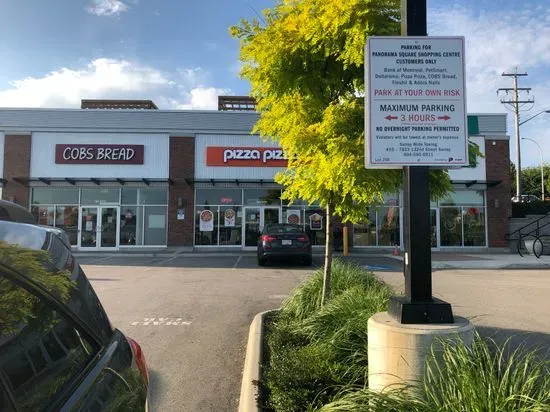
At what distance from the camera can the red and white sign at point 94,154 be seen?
24750mm

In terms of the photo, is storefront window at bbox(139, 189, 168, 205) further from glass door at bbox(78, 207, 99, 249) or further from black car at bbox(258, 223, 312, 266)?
black car at bbox(258, 223, 312, 266)

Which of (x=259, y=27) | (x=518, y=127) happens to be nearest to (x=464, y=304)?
(x=259, y=27)

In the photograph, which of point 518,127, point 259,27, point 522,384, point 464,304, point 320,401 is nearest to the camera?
point 522,384

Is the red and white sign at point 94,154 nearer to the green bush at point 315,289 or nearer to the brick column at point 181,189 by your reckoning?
the brick column at point 181,189

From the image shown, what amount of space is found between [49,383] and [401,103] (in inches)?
138

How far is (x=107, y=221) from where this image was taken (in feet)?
82.3

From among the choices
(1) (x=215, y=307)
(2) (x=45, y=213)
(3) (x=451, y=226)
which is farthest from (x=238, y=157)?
(1) (x=215, y=307)

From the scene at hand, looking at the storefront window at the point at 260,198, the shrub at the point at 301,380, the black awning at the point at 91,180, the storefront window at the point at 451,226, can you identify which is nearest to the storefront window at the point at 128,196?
the black awning at the point at 91,180

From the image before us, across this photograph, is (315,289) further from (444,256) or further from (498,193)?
(498,193)

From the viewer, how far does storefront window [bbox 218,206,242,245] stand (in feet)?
82.3

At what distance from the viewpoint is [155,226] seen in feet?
82.3

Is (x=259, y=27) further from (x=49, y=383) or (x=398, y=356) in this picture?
(x=49, y=383)

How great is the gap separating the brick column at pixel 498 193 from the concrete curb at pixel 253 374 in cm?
2234

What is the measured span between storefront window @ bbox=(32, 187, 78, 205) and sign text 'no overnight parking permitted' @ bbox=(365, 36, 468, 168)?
23593 millimetres
